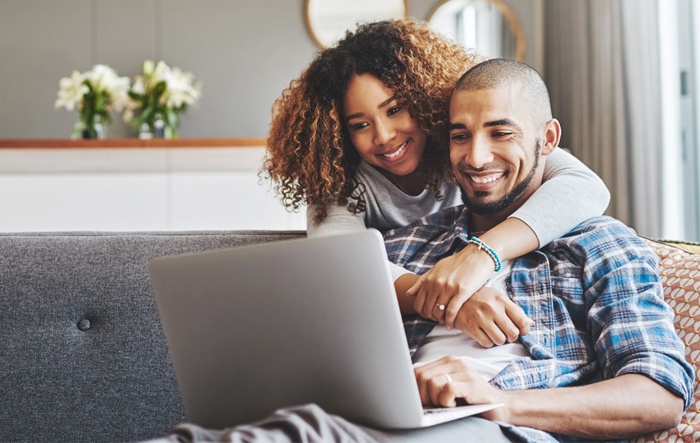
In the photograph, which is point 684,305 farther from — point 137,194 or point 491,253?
point 137,194

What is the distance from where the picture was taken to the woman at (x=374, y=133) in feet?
5.30

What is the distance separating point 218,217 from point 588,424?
301cm

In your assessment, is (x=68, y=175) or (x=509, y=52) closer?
(x=68, y=175)

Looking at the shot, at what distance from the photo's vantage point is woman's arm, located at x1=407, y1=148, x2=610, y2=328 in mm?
1244

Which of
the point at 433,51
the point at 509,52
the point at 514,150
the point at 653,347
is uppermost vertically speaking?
the point at 509,52

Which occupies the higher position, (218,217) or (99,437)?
(218,217)

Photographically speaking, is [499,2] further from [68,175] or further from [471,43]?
[68,175]

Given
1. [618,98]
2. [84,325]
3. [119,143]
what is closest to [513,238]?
[84,325]

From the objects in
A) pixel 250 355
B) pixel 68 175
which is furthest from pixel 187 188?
pixel 250 355

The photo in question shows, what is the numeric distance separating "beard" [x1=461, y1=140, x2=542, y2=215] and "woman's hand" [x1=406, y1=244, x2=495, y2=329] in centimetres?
14

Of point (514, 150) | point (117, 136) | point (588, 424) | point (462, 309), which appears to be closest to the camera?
point (588, 424)

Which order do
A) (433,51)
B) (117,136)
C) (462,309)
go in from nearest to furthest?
(462,309) → (433,51) → (117,136)

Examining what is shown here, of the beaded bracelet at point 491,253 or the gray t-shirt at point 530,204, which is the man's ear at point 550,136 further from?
the beaded bracelet at point 491,253

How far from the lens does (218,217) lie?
393 centimetres
